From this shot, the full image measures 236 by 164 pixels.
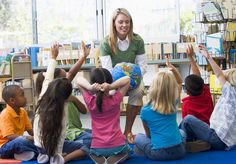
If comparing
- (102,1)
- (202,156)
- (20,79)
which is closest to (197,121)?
(202,156)

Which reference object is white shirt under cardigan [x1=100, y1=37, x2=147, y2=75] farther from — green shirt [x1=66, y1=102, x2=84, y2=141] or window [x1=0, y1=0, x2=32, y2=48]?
window [x1=0, y1=0, x2=32, y2=48]

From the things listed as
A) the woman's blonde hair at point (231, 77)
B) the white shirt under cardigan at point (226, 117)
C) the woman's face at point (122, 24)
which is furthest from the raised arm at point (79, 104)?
the woman's blonde hair at point (231, 77)

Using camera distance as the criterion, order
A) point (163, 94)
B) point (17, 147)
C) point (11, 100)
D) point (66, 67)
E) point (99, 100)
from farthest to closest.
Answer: point (66, 67) < point (11, 100) < point (17, 147) < point (163, 94) < point (99, 100)

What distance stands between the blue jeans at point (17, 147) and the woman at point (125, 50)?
90 centimetres

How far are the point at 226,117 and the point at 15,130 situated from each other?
5.77 feet

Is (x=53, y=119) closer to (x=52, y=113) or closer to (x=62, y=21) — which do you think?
(x=52, y=113)

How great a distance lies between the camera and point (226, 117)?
11.7ft

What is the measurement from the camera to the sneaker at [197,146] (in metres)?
3.63

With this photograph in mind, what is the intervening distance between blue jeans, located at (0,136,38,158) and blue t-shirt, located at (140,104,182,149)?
96 centimetres

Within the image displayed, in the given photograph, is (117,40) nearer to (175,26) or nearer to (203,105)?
(203,105)

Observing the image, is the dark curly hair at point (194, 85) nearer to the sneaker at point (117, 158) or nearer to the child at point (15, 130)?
the sneaker at point (117, 158)

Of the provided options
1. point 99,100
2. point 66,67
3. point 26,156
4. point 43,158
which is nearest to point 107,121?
point 99,100

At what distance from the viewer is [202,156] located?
3.46m

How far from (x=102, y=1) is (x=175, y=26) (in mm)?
1521
